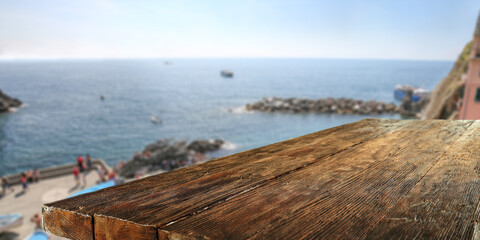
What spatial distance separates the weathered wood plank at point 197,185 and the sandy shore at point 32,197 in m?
13.3

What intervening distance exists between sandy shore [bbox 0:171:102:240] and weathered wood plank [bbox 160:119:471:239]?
44.7 feet

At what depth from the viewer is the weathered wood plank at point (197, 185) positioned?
92 centimetres

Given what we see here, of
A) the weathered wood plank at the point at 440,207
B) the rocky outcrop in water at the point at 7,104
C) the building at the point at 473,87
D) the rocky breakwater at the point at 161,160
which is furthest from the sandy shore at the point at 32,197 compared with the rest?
the rocky outcrop in water at the point at 7,104

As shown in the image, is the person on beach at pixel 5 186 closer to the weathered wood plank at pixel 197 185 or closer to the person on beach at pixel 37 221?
the person on beach at pixel 37 221

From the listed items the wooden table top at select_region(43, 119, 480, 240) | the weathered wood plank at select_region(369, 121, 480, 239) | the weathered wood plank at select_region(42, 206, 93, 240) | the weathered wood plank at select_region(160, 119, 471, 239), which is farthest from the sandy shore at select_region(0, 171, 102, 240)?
the weathered wood plank at select_region(369, 121, 480, 239)

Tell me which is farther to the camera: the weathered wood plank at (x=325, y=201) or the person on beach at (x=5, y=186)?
the person on beach at (x=5, y=186)

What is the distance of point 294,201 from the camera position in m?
0.98

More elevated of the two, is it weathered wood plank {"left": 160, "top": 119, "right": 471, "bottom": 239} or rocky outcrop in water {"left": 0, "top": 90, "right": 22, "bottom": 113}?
weathered wood plank {"left": 160, "top": 119, "right": 471, "bottom": 239}

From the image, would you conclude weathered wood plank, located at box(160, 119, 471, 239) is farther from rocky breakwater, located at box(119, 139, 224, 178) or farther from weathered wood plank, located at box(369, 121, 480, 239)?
rocky breakwater, located at box(119, 139, 224, 178)

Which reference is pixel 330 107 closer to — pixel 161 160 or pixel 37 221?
pixel 161 160

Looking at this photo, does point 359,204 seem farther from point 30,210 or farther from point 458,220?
point 30,210

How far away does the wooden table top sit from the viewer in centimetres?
81

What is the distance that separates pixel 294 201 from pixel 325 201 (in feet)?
0.31

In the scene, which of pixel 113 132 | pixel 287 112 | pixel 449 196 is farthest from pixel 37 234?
pixel 287 112
